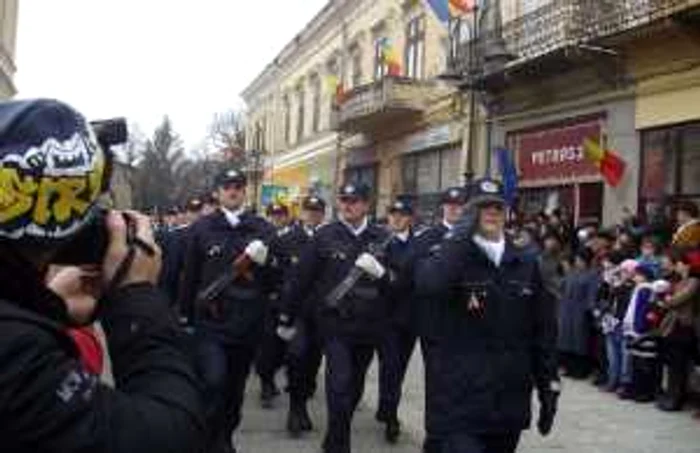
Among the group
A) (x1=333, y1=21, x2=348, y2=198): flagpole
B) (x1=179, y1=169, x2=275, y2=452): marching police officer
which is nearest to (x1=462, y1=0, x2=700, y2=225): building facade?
(x1=179, y1=169, x2=275, y2=452): marching police officer

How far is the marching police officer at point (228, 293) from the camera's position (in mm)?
8352

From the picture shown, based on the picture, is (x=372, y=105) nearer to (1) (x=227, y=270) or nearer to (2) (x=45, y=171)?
(1) (x=227, y=270)

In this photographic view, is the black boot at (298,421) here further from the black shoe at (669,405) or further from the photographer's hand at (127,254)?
the photographer's hand at (127,254)

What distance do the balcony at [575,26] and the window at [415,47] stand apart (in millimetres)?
6702

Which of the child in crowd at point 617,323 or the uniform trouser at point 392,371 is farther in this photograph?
the child in crowd at point 617,323

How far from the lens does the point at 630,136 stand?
1928cm

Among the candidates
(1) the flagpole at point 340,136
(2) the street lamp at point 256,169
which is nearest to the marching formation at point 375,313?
(1) the flagpole at point 340,136

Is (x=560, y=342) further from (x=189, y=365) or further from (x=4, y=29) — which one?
(x=4, y=29)

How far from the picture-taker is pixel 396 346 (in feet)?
32.9

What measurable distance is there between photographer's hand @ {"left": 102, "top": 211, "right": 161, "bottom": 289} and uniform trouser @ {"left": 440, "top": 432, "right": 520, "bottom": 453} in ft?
13.3

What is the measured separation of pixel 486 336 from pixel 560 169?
15.8 metres

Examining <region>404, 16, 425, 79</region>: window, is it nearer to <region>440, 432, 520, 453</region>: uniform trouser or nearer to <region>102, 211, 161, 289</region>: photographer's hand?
<region>440, 432, 520, 453</region>: uniform trouser

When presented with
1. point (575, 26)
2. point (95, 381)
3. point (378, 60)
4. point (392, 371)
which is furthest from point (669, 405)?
point (378, 60)

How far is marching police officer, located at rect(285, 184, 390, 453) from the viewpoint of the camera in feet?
28.9
